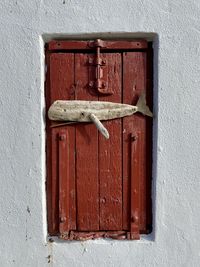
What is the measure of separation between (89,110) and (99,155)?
261mm

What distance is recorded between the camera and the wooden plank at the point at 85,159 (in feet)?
7.90

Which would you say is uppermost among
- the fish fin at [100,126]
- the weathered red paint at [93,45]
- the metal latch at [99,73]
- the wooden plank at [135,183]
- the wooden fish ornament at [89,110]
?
the weathered red paint at [93,45]

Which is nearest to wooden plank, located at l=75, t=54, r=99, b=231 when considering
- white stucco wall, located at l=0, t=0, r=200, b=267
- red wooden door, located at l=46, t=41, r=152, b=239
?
red wooden door, located at l=46, t=41, r=152, b=239

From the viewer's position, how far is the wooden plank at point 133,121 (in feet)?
7.88

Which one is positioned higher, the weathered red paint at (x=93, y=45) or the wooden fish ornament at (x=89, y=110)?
the weathered red paint at (x=93, y=45)

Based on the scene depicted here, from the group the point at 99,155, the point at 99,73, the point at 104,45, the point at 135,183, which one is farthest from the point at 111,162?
the point at 104,45

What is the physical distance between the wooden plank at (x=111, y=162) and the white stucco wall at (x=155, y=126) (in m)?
0.14

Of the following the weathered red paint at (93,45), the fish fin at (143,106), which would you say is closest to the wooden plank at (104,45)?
the weathered red paint at (93,45)

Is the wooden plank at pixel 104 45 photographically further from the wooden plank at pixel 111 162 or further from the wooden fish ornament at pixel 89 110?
the wooden fish ornament at pixel 89 110

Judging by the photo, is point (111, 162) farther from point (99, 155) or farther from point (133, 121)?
point (133, 121)

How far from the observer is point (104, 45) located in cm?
239

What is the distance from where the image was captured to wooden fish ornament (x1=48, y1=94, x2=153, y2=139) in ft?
7.83

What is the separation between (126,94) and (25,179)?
2.42ft

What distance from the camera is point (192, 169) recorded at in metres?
2.38
